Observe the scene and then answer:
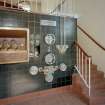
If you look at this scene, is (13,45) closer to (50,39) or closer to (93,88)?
(50,39)

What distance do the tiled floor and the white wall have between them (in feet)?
5.23

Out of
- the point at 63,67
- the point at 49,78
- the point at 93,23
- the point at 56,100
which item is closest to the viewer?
the point at 56,100

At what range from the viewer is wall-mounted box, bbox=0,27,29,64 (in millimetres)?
4152

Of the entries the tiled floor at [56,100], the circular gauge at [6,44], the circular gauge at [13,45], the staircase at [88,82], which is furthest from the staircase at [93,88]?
the circular gauge at [6,44]

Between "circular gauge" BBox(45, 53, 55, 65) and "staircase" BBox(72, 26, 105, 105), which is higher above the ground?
"circular gauge" BBox(45, 53, 55, 65)

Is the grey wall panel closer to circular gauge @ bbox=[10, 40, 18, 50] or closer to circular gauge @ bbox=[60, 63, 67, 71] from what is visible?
circular gauge @ bbox=[60, 63, 67, 71]

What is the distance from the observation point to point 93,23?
5.97m

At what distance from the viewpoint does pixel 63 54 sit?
5.33 metres

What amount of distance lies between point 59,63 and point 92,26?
1.80 metres

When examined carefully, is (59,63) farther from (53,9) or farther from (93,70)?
(53,9)

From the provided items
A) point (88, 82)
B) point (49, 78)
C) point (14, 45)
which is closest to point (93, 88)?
point (88, 82)

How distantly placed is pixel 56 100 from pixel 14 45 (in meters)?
1.73

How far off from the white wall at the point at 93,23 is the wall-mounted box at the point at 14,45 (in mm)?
2461

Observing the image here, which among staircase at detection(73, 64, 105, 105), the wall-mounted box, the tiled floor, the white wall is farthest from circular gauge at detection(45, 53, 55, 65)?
the white wall
